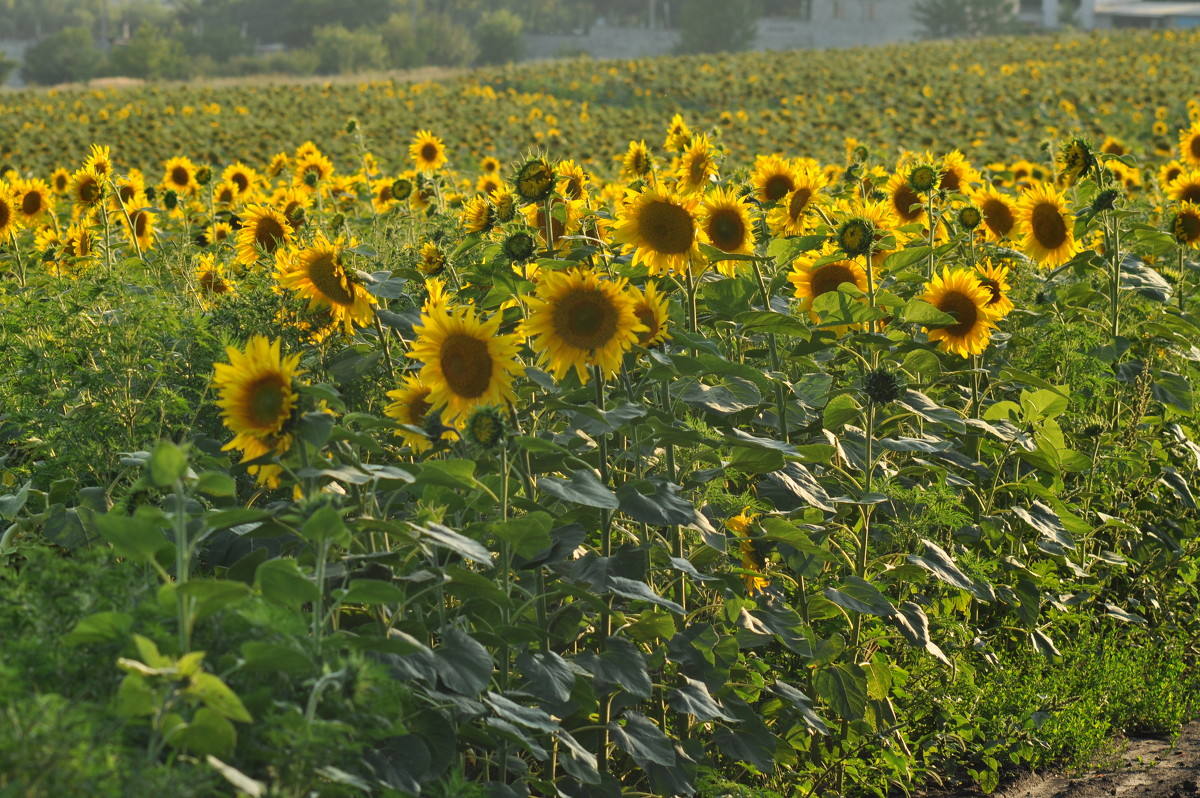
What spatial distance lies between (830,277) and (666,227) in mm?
709

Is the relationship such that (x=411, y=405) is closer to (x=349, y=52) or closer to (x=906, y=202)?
(x=906, y=202)

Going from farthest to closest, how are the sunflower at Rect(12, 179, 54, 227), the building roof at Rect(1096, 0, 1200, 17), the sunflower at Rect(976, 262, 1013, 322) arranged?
the building roof at Rect(1096, 0, 1200, 17) → the sunflower at Rect(12, 179, 54, 227) → the sunflower at Rect(976, 262, 1013, 322)

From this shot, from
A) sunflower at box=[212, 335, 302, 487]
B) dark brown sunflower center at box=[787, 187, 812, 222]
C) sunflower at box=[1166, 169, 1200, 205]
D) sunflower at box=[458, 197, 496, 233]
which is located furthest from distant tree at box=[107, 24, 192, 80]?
sunflower at box=[212, 335, 302, 487]

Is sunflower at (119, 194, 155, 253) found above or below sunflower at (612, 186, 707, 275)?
below

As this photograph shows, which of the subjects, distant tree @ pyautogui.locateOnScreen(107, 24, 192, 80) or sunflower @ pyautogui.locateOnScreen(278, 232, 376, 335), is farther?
distant tree @ pyautogui.locateOnScreen(107, 24, 192, 80)

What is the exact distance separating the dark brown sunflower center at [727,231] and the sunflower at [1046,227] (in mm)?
1516

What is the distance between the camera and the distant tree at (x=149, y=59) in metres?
49.7

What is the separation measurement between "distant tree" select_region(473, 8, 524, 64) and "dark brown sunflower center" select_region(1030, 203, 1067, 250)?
55069 millimetres

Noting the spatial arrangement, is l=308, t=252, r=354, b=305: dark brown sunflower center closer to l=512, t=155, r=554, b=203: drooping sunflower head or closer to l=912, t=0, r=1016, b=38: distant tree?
l=512, t=155, r=554, b=203: drooping sunflower head

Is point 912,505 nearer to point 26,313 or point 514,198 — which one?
point 514,198

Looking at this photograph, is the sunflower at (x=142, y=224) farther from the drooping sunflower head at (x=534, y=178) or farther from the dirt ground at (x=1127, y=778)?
the dirt ground at (x=1127, y=778)

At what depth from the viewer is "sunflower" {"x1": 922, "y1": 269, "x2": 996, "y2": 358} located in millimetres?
3305

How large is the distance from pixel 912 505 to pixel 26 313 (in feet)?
8.26

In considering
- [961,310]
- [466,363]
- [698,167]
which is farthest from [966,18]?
[466,363]
